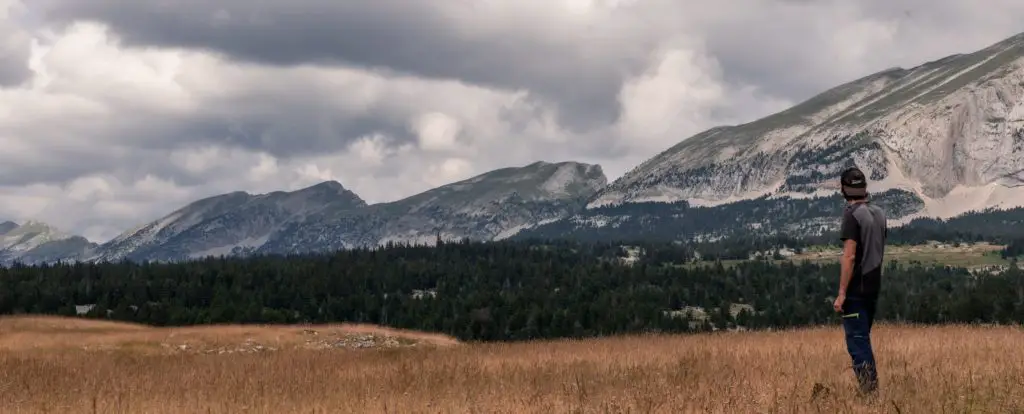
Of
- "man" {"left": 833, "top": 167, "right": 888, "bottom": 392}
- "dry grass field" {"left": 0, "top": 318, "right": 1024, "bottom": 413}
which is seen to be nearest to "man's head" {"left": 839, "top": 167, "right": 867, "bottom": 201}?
"man" {"left": 833, "top": 167, "right": 888, "bottom": 392}

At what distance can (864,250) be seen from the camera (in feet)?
32.2

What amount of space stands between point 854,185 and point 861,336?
6.13 feet

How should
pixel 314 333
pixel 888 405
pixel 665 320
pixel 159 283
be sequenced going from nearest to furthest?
pixel 888 405 → pixel 314 333 → pixel 665 320 → pixel 159 283

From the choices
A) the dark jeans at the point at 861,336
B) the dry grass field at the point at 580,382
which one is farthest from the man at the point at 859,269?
the dry grass field at the point at 580,382

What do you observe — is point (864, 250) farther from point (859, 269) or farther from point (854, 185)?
point (854, 185)

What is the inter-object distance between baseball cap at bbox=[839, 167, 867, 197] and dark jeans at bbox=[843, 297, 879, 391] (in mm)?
1321

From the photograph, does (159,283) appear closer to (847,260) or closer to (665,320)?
(665,320)

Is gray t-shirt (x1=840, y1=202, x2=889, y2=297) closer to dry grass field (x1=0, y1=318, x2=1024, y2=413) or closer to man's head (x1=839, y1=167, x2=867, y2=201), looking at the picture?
man's head (x1=839, y1=167, x2=867, y2=201)

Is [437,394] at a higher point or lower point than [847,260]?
lower

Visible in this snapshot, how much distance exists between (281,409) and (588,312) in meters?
167

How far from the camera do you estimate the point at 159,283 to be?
19500 cm

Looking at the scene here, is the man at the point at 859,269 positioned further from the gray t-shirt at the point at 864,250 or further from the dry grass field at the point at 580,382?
the dry grass field at the point at 580,382

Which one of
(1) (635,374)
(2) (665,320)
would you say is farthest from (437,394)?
(2) (665,320)

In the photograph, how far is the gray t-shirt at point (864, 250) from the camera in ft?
32.0
